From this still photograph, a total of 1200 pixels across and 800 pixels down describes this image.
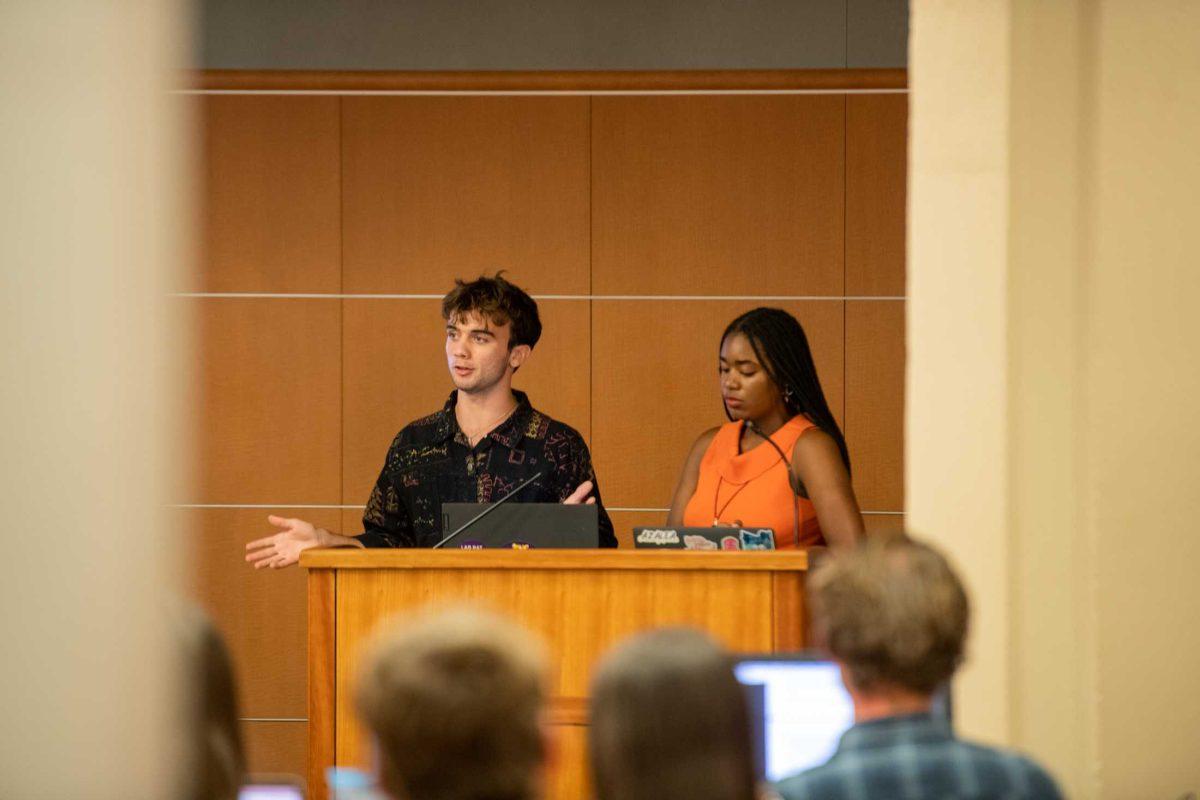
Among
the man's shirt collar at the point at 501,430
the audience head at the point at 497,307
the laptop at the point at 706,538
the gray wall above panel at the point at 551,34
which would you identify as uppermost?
the gray wall above panel at the point at 551,34

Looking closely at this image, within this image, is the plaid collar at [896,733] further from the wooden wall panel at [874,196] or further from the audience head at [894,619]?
the wooden wall panel at [874,196]

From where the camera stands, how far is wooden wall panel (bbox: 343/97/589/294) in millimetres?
6270

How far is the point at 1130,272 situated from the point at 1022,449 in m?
0.46

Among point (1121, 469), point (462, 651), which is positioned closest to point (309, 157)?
point (1121, 469)

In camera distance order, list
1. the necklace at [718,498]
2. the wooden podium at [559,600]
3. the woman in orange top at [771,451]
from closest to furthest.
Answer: the wooden podium at [559,600] < the woman in orange top at [771,451] < the necklace at [718,498]

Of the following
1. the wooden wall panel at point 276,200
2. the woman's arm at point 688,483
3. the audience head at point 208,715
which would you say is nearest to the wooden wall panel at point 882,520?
the woman's arm at point 688,483

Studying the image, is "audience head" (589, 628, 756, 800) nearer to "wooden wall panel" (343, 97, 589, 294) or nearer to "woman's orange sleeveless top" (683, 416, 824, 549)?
"woman's orange sleeveless top" (683, 416, 824, 549)

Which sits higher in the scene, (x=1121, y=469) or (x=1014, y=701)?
(x=1121, y=469)

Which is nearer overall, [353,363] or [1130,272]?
[1130,272]

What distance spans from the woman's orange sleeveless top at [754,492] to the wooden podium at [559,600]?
0.70 metres

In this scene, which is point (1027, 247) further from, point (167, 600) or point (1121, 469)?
point (167, 600)

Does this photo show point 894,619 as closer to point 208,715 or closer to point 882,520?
point 208,715

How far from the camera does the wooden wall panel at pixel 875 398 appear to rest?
20.3 feet

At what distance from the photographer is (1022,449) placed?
3398 millimetres
